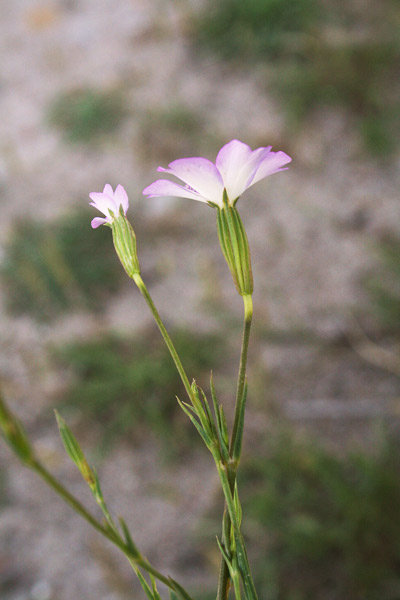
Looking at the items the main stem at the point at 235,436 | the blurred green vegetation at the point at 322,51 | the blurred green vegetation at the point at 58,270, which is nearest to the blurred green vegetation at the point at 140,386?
the blurred green vegetation at the point at 58,270

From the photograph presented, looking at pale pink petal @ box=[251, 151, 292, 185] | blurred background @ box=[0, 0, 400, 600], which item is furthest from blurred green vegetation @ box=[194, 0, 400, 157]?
pale pink petal @ box=[251, 151, 292, 185]

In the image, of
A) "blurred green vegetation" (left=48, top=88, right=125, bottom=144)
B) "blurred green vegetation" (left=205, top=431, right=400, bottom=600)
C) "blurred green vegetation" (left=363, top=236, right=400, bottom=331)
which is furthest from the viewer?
"blurred green vegetation" (left=48, top=88, right=125, bottom=144)

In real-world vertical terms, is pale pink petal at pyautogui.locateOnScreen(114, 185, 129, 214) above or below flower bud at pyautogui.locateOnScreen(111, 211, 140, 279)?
above

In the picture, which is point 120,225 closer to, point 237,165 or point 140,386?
point 237,165

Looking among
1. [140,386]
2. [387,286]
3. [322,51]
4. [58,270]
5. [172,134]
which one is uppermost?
[322,51]

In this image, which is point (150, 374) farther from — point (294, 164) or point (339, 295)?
point (294, 164)

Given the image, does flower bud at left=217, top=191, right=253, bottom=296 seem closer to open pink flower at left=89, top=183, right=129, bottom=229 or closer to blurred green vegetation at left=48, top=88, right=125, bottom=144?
open pink flower at left=89, top=183, right=129, bottom=229

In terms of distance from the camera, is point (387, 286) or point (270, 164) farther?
point (387, 286)

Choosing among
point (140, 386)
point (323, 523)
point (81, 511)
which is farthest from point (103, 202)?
point (140, 386)
